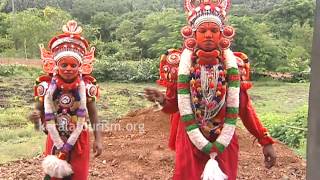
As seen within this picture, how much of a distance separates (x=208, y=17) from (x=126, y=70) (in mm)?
5203

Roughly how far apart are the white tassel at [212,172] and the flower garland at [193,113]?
62 millimetres

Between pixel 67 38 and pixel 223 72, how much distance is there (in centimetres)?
86

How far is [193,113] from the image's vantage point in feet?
8.33

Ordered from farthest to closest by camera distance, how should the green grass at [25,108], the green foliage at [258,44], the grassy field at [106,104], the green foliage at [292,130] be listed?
the green foliage at [258,44]
the grassy field at [106,104]
the green grass at [25,108]
the green foliage at [292,130]

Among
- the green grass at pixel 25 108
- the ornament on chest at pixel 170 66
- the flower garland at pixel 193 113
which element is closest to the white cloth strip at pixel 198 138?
the flower garland at pixel 193 113

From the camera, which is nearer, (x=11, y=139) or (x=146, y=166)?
(x=146, y=166)

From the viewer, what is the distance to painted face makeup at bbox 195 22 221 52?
8.16 feet

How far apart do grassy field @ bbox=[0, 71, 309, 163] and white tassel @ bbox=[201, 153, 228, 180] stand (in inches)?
112

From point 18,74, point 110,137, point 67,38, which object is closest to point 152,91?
point 67,38

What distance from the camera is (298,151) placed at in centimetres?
478

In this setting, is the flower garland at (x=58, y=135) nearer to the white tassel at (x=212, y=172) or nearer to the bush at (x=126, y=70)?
the white tassel at (x=212, y=172)

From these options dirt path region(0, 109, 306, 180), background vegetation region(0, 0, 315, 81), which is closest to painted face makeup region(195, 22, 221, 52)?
dirt path region(0, 109, 306, 180)

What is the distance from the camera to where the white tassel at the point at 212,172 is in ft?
8.09

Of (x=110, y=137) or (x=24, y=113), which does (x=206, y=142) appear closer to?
(x=110, y=137)
